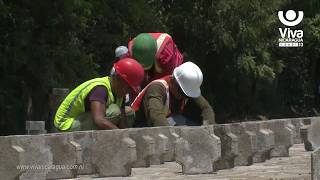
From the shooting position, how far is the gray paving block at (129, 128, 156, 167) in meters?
8.68

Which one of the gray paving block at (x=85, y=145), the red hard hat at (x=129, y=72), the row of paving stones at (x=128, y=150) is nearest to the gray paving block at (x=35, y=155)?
the row of paving stones at (x=128, y=150)

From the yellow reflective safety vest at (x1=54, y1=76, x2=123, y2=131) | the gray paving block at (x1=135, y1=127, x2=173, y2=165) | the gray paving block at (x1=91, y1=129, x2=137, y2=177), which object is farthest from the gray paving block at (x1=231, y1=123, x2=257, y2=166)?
the gray paving block at (x1=91, y1=129, x2=137, y2=177)

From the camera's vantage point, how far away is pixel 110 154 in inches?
306

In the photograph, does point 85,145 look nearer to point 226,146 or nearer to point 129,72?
point 129,72

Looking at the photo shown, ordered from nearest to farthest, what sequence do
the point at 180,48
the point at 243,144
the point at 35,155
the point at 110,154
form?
the point at 35,155, the point at 110,154, the point at 243,144, the point at 180,48

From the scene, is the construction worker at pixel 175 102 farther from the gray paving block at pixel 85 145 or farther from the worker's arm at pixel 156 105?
the gray paving block at pixel 85 145

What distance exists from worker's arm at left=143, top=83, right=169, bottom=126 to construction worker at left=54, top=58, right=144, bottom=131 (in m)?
0.40

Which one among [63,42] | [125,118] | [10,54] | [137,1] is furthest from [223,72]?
[125,118]

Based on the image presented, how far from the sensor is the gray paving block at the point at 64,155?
7.47 meters

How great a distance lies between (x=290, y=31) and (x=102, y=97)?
29.5m

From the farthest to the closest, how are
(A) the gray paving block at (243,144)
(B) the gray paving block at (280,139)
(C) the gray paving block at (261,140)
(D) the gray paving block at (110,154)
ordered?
(B) the gray paving block at (280,139), (C) the gray paving block at (261,140), (A) the gray paving block at (243,144), (D) the gray paving block at (110,154)

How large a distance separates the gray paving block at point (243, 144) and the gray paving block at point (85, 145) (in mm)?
1903

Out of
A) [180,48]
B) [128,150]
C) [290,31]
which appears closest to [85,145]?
[128,150]

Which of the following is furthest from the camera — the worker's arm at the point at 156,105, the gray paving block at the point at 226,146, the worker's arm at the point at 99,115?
the worker's arm at the point at 156,105
